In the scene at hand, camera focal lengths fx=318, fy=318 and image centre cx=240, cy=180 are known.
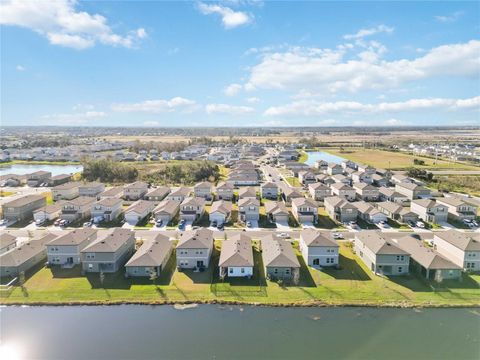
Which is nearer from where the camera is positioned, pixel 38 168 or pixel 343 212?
pixel 343 212

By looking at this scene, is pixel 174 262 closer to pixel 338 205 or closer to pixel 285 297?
pixel 285 297

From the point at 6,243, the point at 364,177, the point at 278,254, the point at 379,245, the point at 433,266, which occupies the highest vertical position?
the point at 364,177

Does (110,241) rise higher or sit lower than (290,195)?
lower

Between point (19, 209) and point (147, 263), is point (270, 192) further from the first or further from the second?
point (19, 209)

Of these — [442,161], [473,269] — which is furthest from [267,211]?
[442,161]

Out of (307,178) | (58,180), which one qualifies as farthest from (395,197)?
(58,180)

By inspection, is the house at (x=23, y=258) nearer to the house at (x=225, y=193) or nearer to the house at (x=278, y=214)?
the house at (x=278, y=214)

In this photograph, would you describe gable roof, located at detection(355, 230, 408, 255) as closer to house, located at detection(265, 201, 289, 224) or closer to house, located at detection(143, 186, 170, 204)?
house, located at detection(265, 201, 289, 224)
